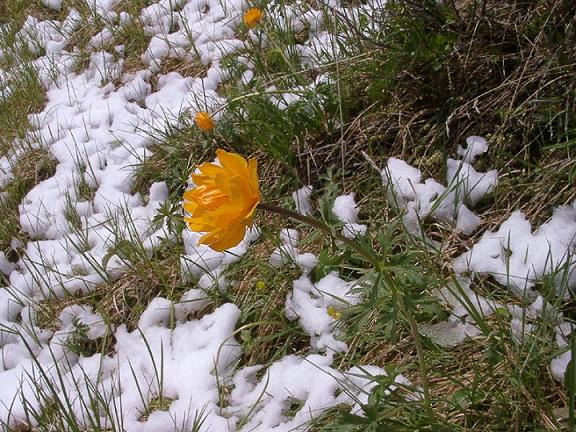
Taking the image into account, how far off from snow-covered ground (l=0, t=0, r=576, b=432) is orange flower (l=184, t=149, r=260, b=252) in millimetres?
379

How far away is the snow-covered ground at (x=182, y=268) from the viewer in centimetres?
167

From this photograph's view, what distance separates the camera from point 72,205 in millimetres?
2746

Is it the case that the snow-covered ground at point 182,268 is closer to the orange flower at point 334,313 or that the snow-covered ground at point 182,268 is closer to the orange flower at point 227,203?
the orange flower at point 334,313

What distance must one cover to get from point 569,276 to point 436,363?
0.41m

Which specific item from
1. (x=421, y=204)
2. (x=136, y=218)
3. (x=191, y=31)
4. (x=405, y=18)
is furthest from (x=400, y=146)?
(x=191, y=31)

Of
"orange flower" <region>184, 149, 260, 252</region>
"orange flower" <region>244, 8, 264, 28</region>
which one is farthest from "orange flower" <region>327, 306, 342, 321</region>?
"orange flower" <region>244, 8, 264, 28</region>

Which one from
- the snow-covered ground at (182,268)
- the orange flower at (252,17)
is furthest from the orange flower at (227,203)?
the orange flower at (252,17)

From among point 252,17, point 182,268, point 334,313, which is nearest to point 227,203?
point 334,313

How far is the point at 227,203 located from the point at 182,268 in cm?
111

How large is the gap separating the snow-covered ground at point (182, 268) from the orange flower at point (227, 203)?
379mm

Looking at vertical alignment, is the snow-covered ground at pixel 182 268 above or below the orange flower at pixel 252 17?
below

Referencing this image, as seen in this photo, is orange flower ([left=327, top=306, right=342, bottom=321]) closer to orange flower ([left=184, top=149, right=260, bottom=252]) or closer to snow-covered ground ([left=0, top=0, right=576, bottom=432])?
snow-covered ground ([left=0, top=0, right=576, bottom=432])

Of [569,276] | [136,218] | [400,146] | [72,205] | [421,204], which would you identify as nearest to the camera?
[569,276]

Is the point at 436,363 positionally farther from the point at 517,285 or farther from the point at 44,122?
the point at 44,122
